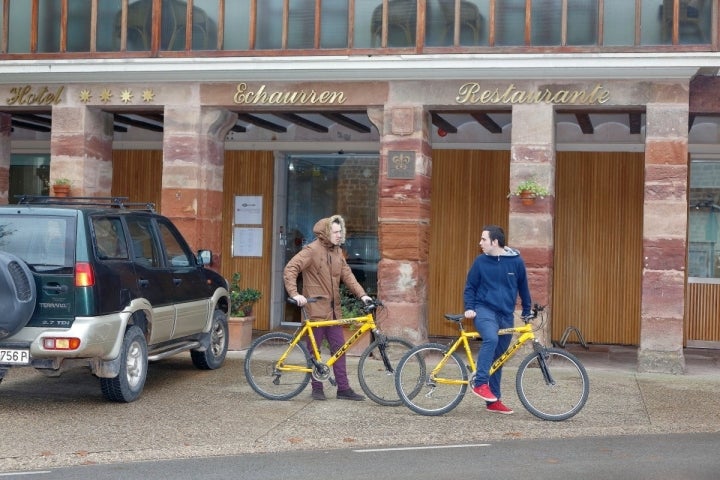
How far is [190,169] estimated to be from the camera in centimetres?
1548

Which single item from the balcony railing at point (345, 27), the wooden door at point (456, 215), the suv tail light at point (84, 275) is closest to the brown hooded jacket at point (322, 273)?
the suv tail light at point (84, 275)

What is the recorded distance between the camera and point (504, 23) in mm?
14555

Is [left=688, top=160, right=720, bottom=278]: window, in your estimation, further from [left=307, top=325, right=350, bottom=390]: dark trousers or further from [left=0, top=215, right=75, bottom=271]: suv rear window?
[left=0, top=215, right=75, bottom=271]: suv rear window

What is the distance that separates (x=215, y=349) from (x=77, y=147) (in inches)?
165

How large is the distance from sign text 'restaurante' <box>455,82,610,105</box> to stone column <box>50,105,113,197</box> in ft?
17.4

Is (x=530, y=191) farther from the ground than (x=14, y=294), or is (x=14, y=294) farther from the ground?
(x=530, y=191)

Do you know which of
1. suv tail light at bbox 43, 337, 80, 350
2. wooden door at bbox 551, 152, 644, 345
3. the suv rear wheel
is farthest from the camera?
wooden door at bbox 551, 152, 644, 345

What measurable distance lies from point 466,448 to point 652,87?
22.8 feet

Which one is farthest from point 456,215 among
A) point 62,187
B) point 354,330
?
point 62,187

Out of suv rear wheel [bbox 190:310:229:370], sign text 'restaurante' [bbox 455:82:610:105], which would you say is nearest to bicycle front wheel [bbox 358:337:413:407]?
suv rear wheel [bbox 190:310:229:370]

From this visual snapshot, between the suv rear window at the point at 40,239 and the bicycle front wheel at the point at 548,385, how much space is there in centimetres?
426

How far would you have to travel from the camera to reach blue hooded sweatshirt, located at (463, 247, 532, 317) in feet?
33.7

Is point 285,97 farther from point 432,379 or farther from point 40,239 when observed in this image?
point 432,379

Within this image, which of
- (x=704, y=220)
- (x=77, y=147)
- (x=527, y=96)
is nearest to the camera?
(x=527, y=96)
